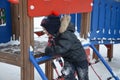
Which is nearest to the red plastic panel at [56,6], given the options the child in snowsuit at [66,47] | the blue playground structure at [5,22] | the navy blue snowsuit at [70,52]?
the child in snowsuit at [66,47]

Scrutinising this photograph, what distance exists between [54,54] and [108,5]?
263 cm

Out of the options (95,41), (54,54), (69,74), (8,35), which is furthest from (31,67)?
(95,41)

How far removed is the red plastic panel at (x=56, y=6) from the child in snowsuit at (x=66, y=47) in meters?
0.13

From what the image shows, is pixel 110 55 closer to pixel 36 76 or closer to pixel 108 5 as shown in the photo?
pixel 108 5

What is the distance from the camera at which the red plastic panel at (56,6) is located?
2922mm

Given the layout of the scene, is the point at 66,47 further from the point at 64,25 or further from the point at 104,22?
the point at 104,22

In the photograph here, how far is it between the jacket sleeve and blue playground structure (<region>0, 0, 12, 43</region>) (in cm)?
106

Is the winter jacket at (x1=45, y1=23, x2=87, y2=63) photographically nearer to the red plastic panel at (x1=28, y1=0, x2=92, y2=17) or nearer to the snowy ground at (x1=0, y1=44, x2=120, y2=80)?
the red plastic panel at (x1=28, y1=0, x2=92, y2=17)

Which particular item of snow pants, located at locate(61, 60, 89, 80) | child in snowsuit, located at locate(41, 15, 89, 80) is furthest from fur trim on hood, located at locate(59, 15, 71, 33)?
snow pants, located at locate(61, 60, 89, 80)

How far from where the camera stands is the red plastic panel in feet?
9.59

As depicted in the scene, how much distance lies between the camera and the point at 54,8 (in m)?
3.27

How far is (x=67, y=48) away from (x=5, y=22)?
4.31ft

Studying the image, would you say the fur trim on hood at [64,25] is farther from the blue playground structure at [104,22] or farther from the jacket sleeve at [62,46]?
the blue playground structure at [104,22]

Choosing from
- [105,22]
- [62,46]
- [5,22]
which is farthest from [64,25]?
[105,22]
